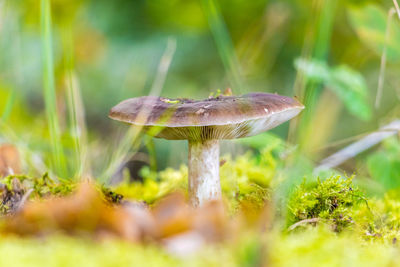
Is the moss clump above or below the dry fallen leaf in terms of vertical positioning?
below

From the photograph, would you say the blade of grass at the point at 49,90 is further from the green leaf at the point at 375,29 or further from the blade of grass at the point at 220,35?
the green leaf at the point at 375,29

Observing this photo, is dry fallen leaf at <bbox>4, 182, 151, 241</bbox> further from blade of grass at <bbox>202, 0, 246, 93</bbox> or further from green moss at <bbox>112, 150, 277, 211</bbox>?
blade of grass at <bbox>202, 0, 246, 93</bbox>

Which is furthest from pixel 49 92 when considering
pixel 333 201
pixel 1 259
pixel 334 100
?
pixel 334 100

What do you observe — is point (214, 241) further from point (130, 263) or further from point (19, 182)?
point (19, 182)

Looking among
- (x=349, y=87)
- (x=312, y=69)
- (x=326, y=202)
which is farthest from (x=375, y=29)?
(x=326, y=202)

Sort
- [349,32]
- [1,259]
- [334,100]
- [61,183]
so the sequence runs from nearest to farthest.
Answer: [1,259] → [61,183] → [334,100] → [349,32]

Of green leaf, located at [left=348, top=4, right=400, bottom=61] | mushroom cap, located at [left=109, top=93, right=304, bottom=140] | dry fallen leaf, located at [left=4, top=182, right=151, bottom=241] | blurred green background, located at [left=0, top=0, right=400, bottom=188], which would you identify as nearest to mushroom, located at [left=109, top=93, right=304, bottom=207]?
mushroom cap, located at [left=109, top=93, right=304, bottom=140]

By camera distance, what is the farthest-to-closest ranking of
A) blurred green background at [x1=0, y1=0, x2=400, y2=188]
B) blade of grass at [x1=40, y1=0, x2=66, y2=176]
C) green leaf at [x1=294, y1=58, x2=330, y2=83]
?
blurred green background at [x1=0, y1=0, x2=400, y2=188] → green leaf at [x1=294, y1=58, x2=330, y2=83] → blade of grass at [x1=40, y1=0, x2=66, y2=176]
